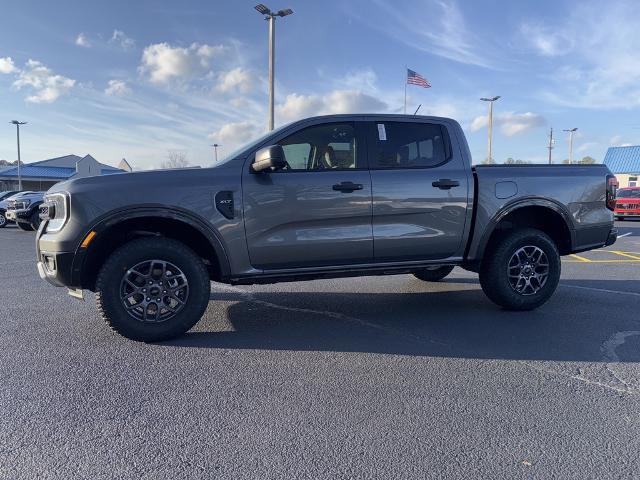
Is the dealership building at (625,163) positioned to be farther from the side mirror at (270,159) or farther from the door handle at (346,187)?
the side mirror at (270,159)

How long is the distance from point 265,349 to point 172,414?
1183 mm

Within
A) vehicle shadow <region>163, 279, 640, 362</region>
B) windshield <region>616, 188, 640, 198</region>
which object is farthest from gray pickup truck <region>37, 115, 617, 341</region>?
windshield <region>616, 188, 640, 198</region>

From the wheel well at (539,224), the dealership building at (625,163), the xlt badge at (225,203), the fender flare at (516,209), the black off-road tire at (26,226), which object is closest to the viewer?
the xlt badge at (225,203)

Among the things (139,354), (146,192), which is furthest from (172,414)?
(146,192)

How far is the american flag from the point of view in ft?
58.0

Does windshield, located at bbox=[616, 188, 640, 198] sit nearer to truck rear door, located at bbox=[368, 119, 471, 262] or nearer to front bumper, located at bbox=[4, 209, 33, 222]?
truck rear door, located at bbox=[368, 119, 471, 262]

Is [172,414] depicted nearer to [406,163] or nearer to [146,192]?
[146,192]

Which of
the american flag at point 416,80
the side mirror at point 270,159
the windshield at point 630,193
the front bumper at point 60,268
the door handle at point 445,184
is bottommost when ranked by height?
the front bumper at point 60,268

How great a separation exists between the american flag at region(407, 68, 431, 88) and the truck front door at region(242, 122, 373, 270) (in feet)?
47.2

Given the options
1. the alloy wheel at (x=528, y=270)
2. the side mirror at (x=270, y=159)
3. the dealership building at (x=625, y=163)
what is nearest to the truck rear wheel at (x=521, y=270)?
the alloy wheel at (x=528, y=270)

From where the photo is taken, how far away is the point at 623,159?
51.6 metres

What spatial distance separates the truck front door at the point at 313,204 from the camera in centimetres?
412

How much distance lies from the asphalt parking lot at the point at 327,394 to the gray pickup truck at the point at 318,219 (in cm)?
47

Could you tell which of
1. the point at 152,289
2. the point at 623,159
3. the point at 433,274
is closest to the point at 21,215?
the point at 152,289
